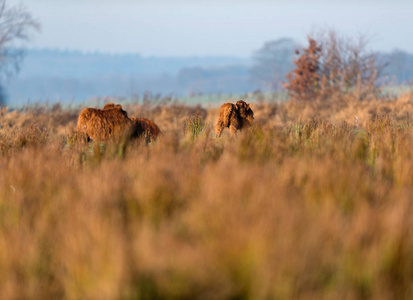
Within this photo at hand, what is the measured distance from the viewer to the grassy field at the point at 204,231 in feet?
9.82

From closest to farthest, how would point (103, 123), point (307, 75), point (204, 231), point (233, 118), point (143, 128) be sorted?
point (204, 231), point (103, 123), point (143, 128), point (233, 118), point (307, 75)

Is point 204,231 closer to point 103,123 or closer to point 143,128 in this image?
point 103,123

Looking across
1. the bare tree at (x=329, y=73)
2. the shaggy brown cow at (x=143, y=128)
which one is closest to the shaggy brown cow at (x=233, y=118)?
the shaggy brown cow at (x=143, y=128)

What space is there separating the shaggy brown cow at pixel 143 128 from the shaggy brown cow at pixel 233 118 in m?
1.13

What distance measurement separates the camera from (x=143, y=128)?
25.0ft

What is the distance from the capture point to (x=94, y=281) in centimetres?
307

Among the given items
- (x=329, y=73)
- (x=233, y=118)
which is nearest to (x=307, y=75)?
(x=329, y=73)

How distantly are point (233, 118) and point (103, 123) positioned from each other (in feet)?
6.90

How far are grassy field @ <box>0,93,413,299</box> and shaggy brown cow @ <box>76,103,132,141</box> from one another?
1.61 metres

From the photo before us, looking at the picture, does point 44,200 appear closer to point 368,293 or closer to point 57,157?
point 57,157

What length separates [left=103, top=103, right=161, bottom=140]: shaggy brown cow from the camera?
745 centimetres

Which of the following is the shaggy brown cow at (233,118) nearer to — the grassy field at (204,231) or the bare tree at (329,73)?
the grassy field at (204,231)

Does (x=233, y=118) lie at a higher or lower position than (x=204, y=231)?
higher

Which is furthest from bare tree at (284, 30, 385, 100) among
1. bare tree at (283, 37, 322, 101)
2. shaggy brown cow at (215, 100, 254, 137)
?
shaggy brown cow at (215, 100, 254, 137)
